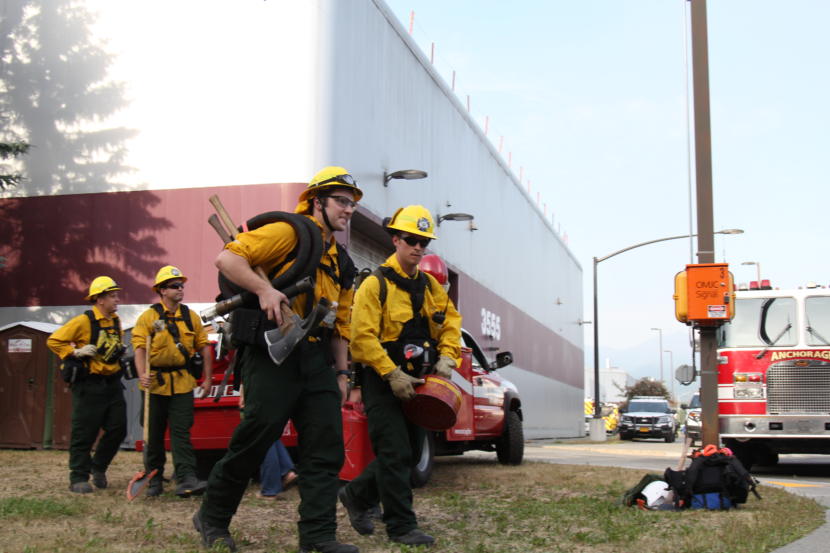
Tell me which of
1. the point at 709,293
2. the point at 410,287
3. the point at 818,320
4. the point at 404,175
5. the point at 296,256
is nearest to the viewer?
the point at 296,256

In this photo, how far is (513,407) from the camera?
1202cm

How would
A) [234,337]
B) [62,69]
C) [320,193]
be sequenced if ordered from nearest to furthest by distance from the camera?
[234,337] → [320,193] → [62,69]

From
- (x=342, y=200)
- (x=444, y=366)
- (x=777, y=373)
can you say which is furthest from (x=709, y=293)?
(x=342, y=200)

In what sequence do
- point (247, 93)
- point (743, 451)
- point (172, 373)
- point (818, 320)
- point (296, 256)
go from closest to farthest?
point (296, 256) < point (172, 373) < point (818, 320) < point (743, 451) < point (247, 93)

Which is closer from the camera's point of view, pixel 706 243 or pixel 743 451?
pixel 706 243

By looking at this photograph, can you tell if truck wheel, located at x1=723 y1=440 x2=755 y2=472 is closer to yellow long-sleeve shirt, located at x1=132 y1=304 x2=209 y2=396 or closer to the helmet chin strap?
yellow long-sleeve shirt, located at x1=132 y1=304 x2=209 y2=396

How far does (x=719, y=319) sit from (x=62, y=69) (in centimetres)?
1344

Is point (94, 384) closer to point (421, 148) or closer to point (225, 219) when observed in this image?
point (225, 219)

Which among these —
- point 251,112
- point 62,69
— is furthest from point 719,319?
point 62,69

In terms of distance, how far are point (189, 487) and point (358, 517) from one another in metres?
2.29

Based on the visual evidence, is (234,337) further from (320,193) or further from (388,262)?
(388,262)

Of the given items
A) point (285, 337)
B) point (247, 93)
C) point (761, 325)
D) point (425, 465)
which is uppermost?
point (247, 93)

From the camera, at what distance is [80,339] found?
8523 millimetres

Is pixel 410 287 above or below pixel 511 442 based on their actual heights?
above
